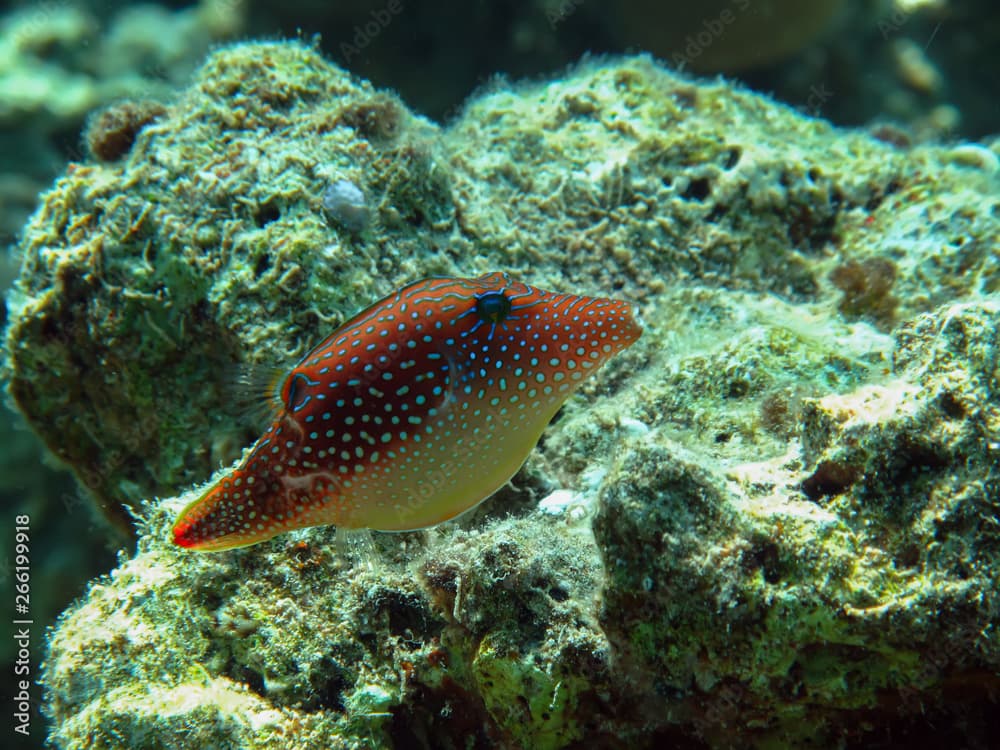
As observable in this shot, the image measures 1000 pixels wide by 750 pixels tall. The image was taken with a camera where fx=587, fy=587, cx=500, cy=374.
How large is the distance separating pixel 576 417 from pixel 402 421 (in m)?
1.68

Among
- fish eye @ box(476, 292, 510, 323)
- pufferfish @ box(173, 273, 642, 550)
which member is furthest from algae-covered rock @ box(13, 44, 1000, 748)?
fish eye @ box(476, 292, 510, 323)

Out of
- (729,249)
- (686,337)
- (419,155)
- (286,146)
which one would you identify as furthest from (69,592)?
(729,249)

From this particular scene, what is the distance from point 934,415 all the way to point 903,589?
71cm

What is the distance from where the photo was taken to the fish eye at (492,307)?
2809mm

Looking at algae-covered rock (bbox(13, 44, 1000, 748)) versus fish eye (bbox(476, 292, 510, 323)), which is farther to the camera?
fish eye (bbox(476, 292, 510, 323))

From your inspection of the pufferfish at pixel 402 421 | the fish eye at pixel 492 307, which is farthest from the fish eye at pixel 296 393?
the fish eye at pixel 492 307

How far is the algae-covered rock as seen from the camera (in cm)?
227

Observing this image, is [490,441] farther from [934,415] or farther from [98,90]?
[98,90]

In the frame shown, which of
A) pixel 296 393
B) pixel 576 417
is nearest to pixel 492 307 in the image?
pixel 296 393

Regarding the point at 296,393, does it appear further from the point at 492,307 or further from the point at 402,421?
the point at 492,307

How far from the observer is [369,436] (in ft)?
8.92

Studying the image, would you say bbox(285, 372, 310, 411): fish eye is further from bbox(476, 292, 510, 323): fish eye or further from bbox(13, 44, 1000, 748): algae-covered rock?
bbox(476, 292, 510, 323): fish eye

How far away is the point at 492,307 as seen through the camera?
282cm

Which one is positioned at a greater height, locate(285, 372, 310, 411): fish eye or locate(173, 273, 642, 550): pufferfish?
locate(285, 372, 310, 411): fish eye
